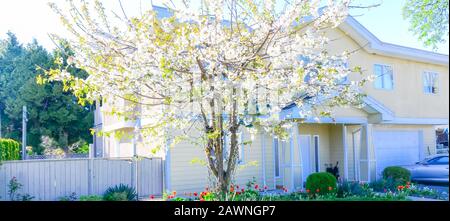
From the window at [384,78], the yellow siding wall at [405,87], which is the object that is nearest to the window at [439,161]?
the yellow siding wall at [405,87]

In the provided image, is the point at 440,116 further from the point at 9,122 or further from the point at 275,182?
the point at 9,122

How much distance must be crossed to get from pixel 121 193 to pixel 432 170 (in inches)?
417

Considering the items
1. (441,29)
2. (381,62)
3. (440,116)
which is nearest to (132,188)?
(441,29)

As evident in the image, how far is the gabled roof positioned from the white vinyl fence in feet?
26.3

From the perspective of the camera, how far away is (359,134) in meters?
15.4

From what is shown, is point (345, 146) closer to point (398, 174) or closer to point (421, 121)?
point (398, 174)

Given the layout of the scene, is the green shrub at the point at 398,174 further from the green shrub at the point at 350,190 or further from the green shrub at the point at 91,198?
the green shrub at the point at 91,198

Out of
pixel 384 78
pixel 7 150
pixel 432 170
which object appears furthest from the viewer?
pixel 384 78

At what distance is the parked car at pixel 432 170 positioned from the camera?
46.2ft

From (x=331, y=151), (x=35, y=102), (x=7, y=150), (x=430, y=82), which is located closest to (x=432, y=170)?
(x=331, y=151)

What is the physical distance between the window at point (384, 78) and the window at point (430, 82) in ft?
7.40

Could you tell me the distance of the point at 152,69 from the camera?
505 centimetres

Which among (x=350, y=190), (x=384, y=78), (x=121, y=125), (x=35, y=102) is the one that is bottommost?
(x=350, y=190)
